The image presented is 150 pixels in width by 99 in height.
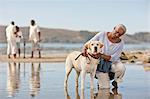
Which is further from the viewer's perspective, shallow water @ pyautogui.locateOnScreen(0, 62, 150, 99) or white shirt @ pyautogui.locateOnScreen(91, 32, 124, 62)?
white shirt @ pyautogui.locateOnScreen(91, 32, 124, 62)

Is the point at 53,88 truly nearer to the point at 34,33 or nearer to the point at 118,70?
the point at 118,70

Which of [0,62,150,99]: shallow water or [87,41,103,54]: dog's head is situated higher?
[87,41,103,54]: dog's head

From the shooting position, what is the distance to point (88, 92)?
8375 mm

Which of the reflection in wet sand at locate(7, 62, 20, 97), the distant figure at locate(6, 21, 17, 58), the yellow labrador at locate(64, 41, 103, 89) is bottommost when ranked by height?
the distant figure at locate(6, 21, 17, 58)

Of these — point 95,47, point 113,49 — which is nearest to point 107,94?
point 95,47

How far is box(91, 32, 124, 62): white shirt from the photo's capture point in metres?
9.10

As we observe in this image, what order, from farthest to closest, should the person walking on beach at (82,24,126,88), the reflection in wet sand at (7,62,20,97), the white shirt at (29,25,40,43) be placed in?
the white shirt at (29,25,40,43)
the person walking on beach at (82,24,126,88)
the reflection in wet sand at (7,62,20,97)

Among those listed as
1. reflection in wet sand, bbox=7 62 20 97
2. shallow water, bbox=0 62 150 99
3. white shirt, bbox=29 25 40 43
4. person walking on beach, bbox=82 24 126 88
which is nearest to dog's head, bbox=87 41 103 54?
person walking on beach, bbox=82 24 126 88

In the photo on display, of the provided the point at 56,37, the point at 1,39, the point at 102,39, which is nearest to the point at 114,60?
the point at 102,39

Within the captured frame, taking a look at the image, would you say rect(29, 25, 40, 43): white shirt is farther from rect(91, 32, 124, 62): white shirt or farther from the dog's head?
the dog's head

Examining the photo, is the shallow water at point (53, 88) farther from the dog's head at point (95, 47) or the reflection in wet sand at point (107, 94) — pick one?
the dog's head at point (95, 47)

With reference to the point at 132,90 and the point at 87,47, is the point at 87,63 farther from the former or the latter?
the point at 132,90

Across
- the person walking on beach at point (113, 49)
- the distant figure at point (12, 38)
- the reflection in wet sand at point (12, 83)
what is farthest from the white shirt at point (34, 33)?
the person walking on beach at point (113, 49)

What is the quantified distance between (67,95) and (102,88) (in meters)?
1.29
